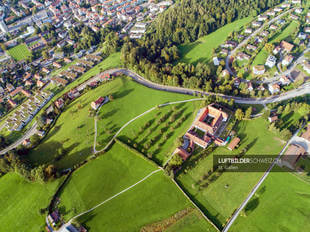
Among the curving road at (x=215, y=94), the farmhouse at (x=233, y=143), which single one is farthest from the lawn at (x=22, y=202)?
the farmhouse at (x=233, y=143)

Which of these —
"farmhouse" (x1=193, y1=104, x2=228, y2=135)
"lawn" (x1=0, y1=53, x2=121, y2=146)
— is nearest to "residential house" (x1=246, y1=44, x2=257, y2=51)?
"farmhouse" (x1=193, y1=104, x2=228, y2=135)

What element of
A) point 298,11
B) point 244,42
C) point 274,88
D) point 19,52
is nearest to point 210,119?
point 274,88

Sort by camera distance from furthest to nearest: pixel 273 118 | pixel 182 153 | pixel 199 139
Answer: pixel 273 118
pixel 199 139
pixel 182 153

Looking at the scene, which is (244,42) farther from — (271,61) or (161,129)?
(161,129)

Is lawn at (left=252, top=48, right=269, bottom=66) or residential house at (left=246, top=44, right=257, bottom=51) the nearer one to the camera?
lawn at (left=252, top=48, right=269, bottom=66)

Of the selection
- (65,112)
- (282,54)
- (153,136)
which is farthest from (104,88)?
(282,54)

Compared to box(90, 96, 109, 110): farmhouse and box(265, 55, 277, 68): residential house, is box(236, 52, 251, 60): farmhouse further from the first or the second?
box(90, 96, 109, 110): farmhouse

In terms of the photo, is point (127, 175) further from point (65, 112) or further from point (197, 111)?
point (65, 112)
